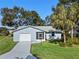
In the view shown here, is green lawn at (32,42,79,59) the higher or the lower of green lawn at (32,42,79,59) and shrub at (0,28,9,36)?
the lower

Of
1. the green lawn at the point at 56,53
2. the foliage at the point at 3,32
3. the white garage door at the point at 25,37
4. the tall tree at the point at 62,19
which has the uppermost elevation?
the tall tree at the point at 62,19

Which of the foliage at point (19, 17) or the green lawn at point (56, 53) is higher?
the foliage at point (19, 17)

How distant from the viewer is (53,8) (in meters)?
44.1

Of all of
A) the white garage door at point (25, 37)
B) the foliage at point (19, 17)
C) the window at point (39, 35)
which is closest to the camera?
the window at point (39, 35)

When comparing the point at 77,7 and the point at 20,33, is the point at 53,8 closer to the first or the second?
the point at 77,7

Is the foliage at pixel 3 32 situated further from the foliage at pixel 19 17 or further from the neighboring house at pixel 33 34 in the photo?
the neighboring house at pixel 33 34

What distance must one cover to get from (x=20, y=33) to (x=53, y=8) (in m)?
10.9

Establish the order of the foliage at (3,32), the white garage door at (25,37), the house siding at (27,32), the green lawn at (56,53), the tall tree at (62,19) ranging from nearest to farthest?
1. the green lawn at (56,53)
2. the tall tree at (62,19)
3. the house siding at (27,32)
4. the white garage door at (25,37)
5. the foliage at (3,32)

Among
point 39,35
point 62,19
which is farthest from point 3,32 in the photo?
point 62,19

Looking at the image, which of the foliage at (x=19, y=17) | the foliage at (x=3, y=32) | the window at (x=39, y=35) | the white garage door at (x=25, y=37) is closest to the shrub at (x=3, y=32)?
the foliage at (x=3, y=32)

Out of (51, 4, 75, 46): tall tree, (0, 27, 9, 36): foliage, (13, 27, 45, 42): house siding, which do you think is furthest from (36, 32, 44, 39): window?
(0, 27, 9, 36): foliage

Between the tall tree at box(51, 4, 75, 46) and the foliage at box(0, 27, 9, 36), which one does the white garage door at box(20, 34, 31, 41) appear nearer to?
the tall tree at box(51, 4, 75, 46)

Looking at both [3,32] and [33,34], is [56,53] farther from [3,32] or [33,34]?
[3,32]

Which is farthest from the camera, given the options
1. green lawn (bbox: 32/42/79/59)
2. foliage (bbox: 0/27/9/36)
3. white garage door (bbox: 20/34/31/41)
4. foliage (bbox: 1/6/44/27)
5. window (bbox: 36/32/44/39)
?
foliage (bbox: 1/6/44/27)
